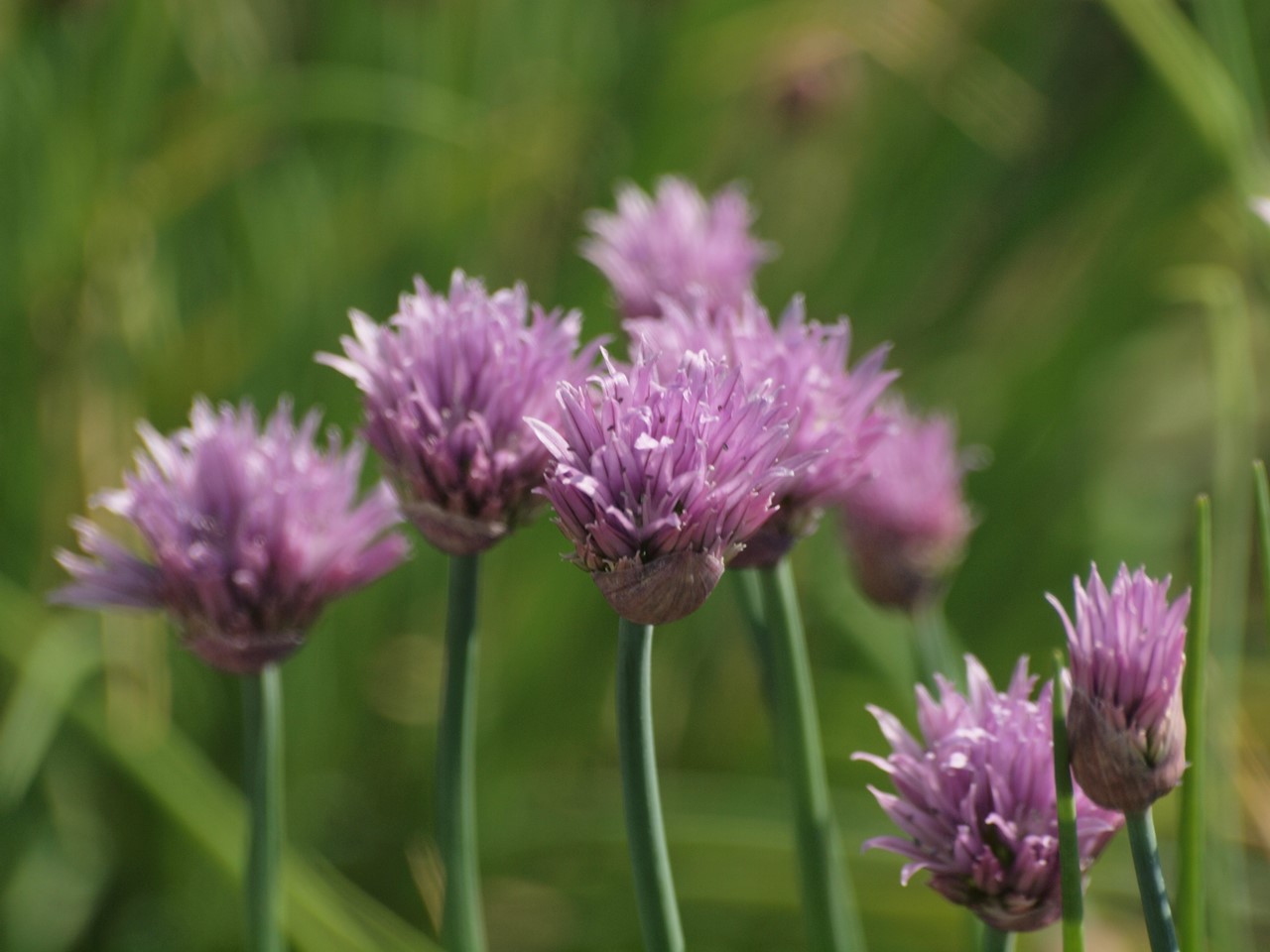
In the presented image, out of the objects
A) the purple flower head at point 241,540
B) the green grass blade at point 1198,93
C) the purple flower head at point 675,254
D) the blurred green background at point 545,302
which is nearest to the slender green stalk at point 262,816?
the purple flower head at point 241,540

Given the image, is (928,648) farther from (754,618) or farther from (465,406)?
(465,406)

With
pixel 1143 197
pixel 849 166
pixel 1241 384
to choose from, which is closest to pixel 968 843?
pixel 1241 384

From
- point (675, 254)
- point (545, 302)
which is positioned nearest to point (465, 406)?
point (675, 254)

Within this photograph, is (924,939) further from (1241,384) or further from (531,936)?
(1241,384)

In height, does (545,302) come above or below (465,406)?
above

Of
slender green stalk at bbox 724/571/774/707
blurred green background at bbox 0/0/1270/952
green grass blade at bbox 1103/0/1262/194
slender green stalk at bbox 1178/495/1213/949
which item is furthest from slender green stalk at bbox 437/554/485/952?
green grass blade at bbox 1103/0/1262/194

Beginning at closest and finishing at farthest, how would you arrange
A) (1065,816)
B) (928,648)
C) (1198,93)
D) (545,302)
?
(1065,816)
(928,648)
(1198,93)
(545,302)

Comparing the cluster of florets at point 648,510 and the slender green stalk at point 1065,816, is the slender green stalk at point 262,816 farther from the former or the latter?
the slender green stalk at point 1065,816
